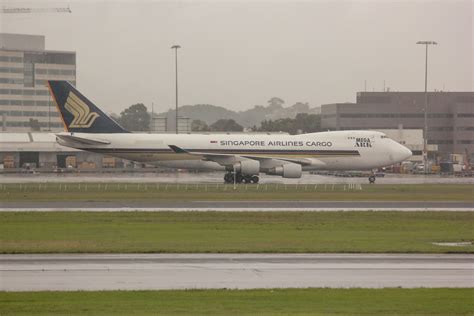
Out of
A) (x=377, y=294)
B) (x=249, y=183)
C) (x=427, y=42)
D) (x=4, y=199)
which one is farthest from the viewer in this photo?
(x=427, y=42)

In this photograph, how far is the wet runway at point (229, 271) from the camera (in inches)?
862

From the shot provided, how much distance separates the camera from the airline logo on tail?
7294cm

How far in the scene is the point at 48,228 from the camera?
3497cm

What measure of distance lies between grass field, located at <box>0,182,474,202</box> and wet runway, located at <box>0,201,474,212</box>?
3.16m

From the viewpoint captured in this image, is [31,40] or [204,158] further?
[31,40]

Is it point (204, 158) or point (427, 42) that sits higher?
point (427, 42)

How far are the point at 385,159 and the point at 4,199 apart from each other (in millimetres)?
36799

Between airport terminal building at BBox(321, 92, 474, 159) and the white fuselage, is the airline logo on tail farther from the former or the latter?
airport terminal building at BBox(321, 92, 474, 159)

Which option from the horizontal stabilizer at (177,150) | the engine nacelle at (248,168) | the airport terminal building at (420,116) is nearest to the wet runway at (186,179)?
the horizontal stabilizer at (177,150)

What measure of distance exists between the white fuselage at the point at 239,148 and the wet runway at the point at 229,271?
44.5m

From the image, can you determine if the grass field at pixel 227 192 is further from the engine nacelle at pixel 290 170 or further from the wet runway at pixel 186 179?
the wet runway at pixel 186 179

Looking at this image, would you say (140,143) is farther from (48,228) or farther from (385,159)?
(48,228)

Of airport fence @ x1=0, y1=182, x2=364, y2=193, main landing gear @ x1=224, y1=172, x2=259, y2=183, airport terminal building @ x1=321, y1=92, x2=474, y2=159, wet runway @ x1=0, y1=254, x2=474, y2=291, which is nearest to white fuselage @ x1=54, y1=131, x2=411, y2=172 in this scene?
main landing gear @ x1=224, y1=172, x2=259, y2=183

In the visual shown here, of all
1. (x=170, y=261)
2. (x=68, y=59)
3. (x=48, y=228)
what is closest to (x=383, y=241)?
(x=170, y=261)
